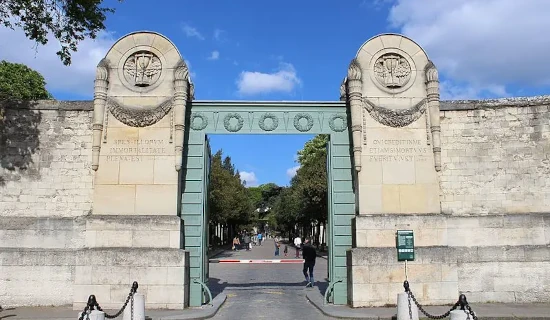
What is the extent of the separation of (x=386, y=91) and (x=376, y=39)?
1.44 metres

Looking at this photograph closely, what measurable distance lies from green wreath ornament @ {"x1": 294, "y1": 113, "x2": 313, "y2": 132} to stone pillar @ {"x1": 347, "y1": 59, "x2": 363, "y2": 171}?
1.13 meters

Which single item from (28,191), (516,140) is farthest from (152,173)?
(516,140)

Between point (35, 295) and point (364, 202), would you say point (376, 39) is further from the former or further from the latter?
point (35, 295)

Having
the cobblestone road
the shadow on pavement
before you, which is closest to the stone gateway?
the cobblestone road

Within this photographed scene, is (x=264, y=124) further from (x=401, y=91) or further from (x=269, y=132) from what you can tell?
(x=401, y=91)

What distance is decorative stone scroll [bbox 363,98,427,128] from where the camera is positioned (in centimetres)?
1288

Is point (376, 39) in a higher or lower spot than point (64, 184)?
higher

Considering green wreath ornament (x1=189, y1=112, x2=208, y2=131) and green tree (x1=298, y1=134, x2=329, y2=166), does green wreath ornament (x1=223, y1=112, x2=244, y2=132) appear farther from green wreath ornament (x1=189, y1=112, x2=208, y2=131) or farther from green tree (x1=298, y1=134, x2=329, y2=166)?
green tree (x1=298, y1=134, x2=329, y2=166)

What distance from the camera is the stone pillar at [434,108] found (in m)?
12.8

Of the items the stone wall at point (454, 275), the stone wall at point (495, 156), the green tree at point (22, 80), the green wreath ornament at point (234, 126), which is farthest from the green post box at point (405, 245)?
the green tree at point (22, 80)

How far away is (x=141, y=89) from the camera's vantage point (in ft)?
42.3

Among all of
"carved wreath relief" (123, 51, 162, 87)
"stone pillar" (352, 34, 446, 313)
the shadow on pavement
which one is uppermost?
"carved wreath relief" (123, 51, 162, 87)

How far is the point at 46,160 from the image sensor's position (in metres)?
12.9

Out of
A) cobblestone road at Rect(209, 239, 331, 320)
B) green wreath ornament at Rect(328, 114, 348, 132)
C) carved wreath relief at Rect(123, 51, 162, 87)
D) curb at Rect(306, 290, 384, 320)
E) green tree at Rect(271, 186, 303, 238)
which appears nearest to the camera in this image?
curb at Rect(306, 290, 384, 320)
